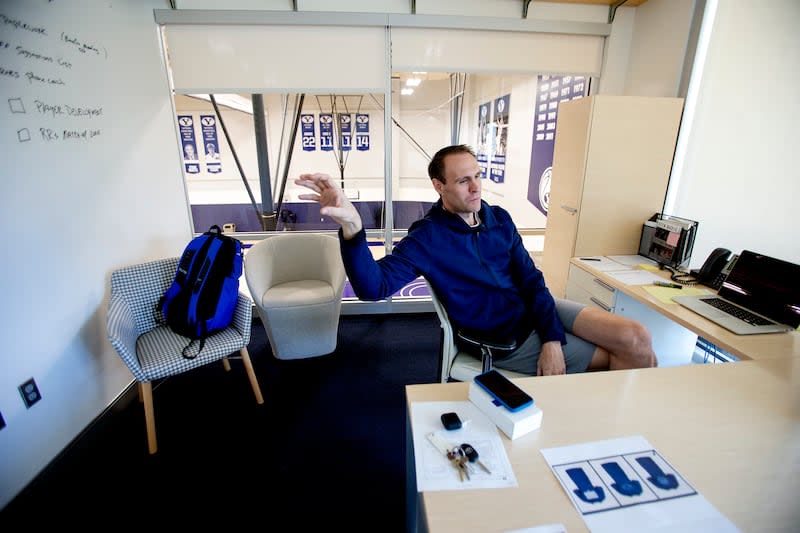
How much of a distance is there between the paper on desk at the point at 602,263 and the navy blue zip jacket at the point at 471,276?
0.91 meters

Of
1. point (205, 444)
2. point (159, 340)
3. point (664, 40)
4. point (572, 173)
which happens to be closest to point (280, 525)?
point (205, 444)

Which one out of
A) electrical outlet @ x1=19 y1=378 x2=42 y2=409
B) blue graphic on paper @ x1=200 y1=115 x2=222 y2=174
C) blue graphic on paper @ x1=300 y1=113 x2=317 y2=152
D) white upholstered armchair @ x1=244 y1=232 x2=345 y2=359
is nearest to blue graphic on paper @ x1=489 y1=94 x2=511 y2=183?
blue graphic on paper @ x1=300 y1=113 x2=317 y2=152

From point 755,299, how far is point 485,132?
13.2 ft

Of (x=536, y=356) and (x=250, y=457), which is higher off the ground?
(x=536, y=356)

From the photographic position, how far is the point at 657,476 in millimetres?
808

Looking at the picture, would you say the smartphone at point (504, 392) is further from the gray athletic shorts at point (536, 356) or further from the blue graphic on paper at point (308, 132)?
the blue graphic on paper at point (308, 132)

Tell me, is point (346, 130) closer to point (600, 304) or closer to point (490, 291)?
point (600, 304)

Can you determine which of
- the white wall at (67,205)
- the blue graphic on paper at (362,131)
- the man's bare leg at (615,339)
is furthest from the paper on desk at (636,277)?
the blue graphic on paper at (362,131)

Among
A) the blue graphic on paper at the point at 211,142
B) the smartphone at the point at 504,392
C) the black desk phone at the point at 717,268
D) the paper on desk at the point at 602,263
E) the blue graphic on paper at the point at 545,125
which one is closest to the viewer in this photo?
the smartphone at the point at 504,392

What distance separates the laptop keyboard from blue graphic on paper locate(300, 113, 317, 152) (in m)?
5.10

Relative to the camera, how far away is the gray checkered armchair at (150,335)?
71.0 inches

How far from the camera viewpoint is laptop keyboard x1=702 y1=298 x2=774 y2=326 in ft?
5.14

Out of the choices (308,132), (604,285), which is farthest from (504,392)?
(308,132)

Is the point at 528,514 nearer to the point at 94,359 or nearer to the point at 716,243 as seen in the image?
the point at 94,359
